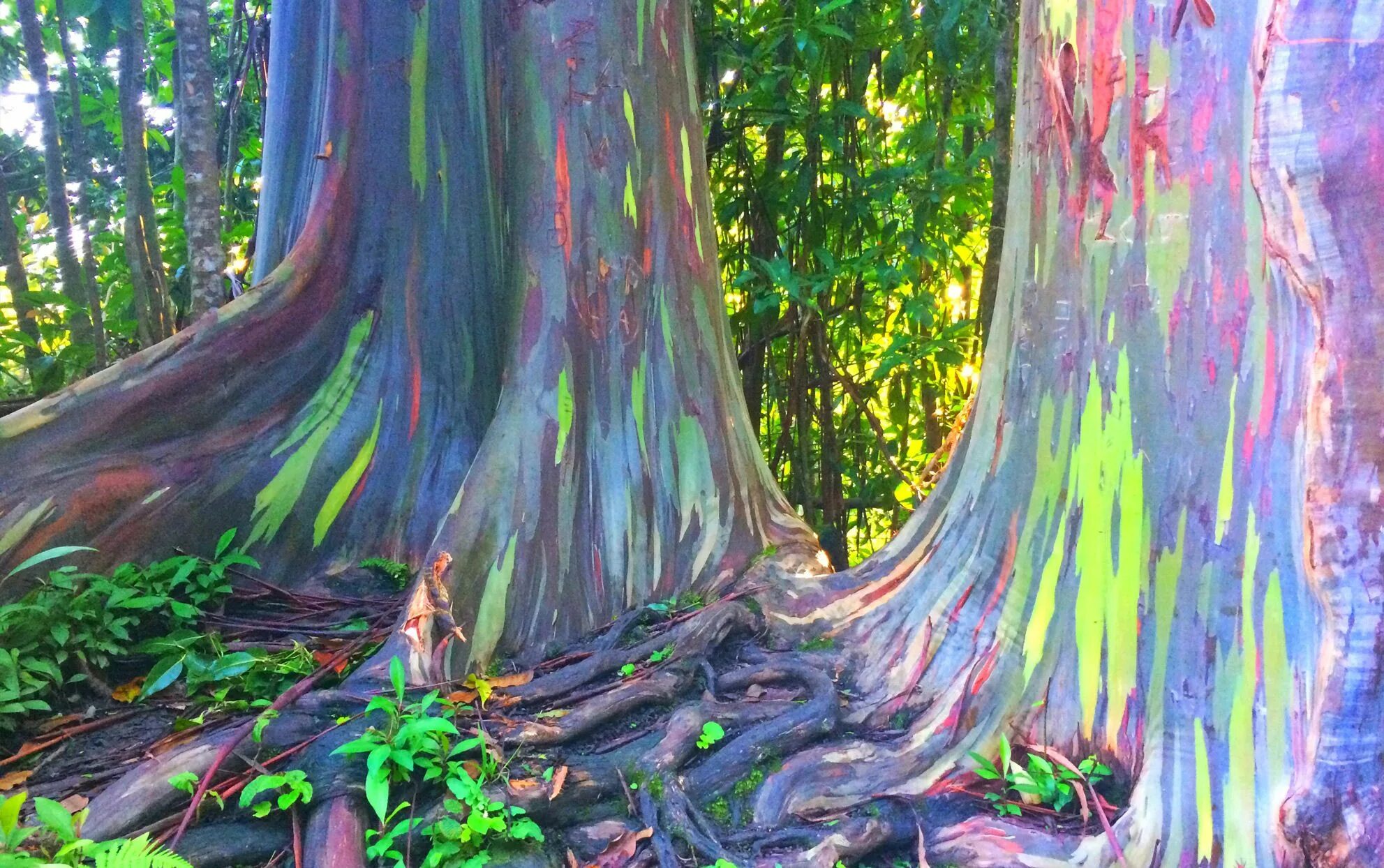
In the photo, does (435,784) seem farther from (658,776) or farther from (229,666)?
(229,666)

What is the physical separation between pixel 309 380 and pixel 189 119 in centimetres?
173

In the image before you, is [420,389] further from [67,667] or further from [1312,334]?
[1312,334]

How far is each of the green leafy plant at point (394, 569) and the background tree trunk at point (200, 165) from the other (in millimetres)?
1764

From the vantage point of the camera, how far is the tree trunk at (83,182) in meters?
5.77

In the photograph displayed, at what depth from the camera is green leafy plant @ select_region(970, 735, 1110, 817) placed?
93.1 inches

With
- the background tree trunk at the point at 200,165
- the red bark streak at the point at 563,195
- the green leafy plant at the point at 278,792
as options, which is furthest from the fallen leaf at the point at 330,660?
the background tree trunk at the point at 200,165

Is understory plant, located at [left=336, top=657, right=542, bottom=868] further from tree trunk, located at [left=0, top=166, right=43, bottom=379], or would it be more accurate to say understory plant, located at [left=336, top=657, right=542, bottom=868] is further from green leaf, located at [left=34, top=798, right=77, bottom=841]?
tree trunk, located at [left=0, top=166, right=43, bottom=379]

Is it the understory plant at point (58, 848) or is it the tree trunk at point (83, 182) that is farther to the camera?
the tree trunk at point (83, 182)

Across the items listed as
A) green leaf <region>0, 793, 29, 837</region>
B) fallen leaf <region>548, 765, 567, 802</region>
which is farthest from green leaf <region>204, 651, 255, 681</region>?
fallen leaf <region>548, 765, 567, 802</region>

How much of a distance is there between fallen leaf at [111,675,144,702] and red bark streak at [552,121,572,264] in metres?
2.12

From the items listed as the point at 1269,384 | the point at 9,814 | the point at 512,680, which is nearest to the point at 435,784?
the point at 512,680

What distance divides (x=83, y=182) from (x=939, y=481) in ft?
22.9

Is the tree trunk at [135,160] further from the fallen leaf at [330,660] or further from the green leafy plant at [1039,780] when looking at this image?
the green leafy plant at [1039,780]

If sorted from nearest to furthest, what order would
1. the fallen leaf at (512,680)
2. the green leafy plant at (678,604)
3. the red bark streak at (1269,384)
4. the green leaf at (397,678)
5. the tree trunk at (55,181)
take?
the red bark streak at (1269,384) → the green leaf at (397,678) → the fallen leaf at (512,680) → the green leafy plant at (678,604) → the tree trunk at (55,181)
